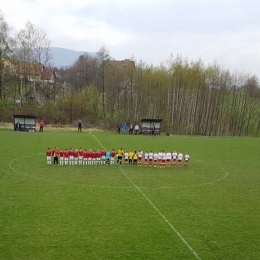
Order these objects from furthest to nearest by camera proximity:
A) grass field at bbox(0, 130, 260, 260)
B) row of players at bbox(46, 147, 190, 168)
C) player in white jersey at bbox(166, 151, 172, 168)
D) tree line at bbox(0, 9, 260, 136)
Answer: tree line at bbox(0, 9, 260, 136) → player in white jersey at bbox(166, 151, 172, 168) → row of players at bbox(46, 147, 190, 168) → grass field at bbox(0, 130, 260, 260)

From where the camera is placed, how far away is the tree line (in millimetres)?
50625

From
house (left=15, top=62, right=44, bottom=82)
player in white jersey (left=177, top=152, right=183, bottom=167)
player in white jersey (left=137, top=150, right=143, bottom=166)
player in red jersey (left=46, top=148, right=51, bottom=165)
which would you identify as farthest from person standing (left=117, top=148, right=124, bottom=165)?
house (left=15, top=62, right=44, bottom=82)

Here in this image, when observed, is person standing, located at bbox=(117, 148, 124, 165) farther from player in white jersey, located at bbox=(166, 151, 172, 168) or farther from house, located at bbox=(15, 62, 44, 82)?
house, located at bbox=(15, 62, 44, 82)

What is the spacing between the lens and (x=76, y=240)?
1098 centimetres

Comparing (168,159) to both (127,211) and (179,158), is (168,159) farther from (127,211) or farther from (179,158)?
(127,211)

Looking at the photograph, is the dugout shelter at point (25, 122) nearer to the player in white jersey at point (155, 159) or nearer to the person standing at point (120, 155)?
the person standing at point (120, 155)

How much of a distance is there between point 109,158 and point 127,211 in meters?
9.90

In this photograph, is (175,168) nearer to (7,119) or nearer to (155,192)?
(155,192)

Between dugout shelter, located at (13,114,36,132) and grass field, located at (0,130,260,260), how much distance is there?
54.3ft

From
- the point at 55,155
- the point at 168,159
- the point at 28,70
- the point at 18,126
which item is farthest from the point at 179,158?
the point at 28,70

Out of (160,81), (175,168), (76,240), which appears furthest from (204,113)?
(76,240)

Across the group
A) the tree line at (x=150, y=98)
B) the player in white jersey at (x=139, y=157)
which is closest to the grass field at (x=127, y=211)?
the player in white jersey at (x=139, y=157)

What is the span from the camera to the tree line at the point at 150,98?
5062cm

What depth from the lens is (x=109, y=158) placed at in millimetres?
23656
